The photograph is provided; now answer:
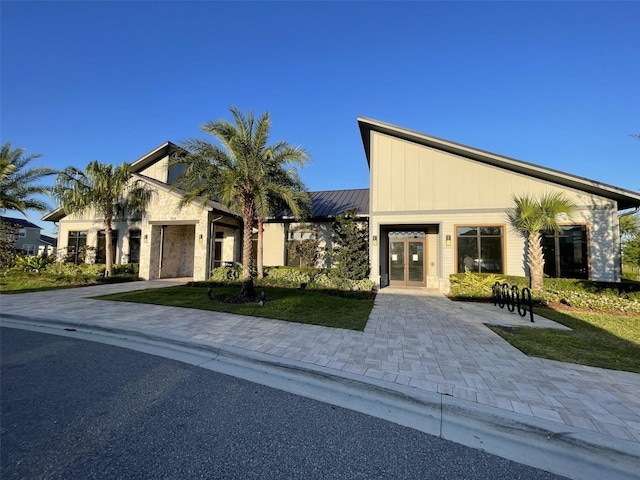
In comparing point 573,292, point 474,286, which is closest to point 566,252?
point 573,292

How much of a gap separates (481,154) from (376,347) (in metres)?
11.0

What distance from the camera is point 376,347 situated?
5.38 m

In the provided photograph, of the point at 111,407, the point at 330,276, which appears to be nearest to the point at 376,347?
the point at 111,407

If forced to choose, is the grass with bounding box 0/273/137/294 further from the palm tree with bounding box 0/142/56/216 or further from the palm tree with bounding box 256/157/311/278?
the palm tree with bounding box 256/157/311/278

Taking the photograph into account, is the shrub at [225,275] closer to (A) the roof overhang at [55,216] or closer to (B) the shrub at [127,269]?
Answer: (B) the shrub at [127,269]

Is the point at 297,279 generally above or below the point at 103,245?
below

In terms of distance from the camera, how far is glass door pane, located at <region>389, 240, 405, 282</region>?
15742 millimetres

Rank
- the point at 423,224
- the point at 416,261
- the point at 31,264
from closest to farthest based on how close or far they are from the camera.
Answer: the point at 423,224 < the point at 416,261 < the point at 31,264

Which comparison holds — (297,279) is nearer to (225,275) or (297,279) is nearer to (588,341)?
(225,275)

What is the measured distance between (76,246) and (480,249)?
2335 centimetres

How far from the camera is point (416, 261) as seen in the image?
611 inches

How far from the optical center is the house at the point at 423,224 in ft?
39.2

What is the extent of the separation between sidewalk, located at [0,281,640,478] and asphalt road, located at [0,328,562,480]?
905mm

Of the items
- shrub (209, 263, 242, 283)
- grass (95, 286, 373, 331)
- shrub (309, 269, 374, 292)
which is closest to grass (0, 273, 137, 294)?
grass (95, 286, 373, 331)
